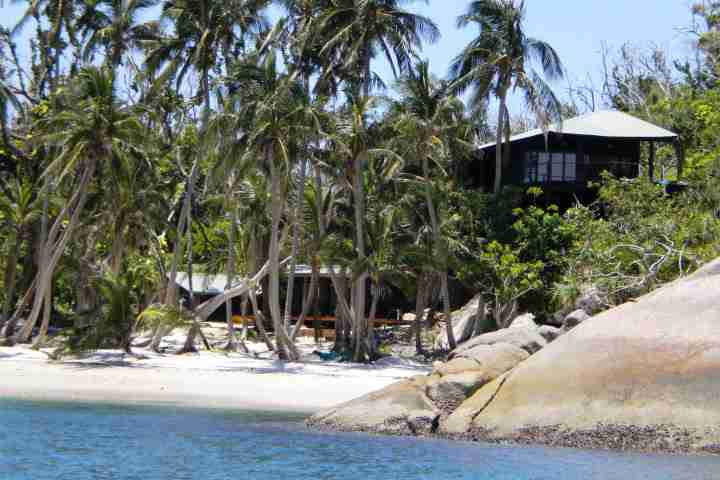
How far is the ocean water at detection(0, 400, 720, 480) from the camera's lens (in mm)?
14570

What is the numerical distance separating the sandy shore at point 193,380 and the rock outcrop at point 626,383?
7.58m

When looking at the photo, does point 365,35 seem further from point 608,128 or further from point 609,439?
point 609,439

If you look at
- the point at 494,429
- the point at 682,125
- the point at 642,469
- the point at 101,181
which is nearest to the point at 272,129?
the point at 101,181

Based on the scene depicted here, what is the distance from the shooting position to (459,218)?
34375 mm

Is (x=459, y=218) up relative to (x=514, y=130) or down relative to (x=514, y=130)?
down

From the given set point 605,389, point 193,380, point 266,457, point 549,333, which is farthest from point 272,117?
point 605,389

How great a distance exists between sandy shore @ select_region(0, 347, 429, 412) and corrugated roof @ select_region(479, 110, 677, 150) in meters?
13.6

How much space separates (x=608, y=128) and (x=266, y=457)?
27.4 meters

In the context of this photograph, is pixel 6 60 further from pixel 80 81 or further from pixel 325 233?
pixel 325 233

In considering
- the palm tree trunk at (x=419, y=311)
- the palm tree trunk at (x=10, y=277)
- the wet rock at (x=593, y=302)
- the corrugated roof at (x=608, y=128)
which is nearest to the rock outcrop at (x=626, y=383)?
the wet rock at (x=593, y=302)

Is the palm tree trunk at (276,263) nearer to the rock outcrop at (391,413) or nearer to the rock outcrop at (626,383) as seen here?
the rock outcrop at (391,413)

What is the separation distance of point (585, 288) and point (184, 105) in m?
20.7

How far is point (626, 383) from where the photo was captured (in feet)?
52.4

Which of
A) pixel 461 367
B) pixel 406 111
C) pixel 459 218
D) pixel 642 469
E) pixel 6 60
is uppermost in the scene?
pixel 6 60
